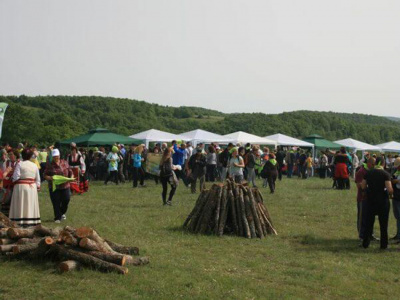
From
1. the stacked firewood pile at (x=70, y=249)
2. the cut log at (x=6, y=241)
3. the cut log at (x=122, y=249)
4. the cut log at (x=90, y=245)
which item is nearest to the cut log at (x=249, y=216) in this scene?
the cut log at (x=122, y=249)

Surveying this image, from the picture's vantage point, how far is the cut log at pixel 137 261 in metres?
8.12

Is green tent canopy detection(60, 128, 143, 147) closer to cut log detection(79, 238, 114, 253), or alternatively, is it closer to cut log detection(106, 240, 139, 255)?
cut log detection(106, 240, 139, 255)

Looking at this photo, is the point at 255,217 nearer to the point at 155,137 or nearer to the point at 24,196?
the point at 24,196

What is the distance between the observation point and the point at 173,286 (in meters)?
7.17

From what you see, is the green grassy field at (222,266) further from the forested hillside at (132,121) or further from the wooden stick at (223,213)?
the forested hillside at (132,121)

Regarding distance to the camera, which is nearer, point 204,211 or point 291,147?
point 204,211

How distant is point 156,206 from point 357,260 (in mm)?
7445

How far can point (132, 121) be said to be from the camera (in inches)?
3002

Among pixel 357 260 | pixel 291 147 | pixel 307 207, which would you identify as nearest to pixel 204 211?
pixel 357 260

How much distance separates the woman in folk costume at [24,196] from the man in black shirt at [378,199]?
6423mm

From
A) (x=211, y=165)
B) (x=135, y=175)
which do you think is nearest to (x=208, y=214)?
(x=135, y=175)

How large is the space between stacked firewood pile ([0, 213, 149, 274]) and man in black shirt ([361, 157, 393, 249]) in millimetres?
4554

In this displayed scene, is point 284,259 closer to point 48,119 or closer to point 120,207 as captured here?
point 120,207

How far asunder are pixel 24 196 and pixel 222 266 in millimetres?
4404
